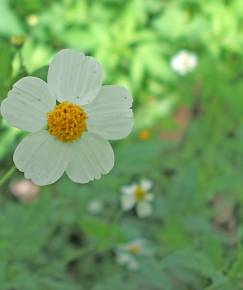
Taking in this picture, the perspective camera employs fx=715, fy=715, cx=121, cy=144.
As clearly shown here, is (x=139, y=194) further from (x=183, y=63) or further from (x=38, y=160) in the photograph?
(x=183, y=63)

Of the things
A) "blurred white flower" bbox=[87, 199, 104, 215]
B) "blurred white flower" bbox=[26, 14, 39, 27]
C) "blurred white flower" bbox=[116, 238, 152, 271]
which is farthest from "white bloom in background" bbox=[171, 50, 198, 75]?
"blurred white flower" bbox=[116, 238, 152, 271]

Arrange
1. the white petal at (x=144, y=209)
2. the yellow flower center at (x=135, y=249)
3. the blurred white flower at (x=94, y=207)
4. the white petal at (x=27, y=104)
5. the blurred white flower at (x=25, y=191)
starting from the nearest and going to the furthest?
1. the white petal at (x=27, y=104)
2. the yellow flower center at (x=135, y=249)
3. the white petal at (x=144, y=209)
4. the blurred white flower at (x=94, y=207)
5. the blurred white flower at (x=25, y=191)

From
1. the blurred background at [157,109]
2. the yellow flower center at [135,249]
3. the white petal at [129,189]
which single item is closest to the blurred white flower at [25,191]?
the blurred background at [157,109]

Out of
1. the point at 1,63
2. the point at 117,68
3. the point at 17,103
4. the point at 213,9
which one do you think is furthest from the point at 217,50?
the point at 17,103

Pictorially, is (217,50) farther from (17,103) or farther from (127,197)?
(17,103)

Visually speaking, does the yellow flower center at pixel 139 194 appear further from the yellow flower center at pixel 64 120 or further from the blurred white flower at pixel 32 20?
the blurred white flower at pixel 32 20

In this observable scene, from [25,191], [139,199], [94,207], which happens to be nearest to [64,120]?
[139,199]

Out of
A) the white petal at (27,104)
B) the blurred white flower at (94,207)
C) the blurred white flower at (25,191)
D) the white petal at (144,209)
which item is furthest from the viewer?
the blurred white flower at (25,191)
